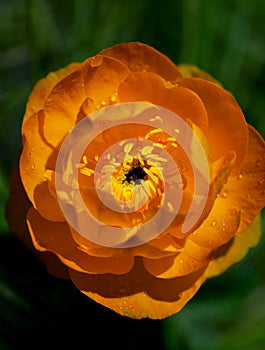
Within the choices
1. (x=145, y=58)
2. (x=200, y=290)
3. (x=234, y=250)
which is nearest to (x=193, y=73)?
(x=145, y=58)

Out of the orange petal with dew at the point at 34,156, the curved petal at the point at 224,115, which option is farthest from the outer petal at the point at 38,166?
the curved petal at the point at 224,115

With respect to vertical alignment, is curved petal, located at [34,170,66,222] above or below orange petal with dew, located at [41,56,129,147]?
below

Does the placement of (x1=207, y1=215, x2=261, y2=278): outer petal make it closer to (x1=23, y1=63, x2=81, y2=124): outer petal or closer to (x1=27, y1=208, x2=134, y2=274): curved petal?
(x1=27, y1=208, x2=134, y2=274): curved petal

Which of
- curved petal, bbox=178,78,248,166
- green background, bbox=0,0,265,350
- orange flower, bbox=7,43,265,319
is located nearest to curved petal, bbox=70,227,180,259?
orange flower, bbox=7,43,265,319

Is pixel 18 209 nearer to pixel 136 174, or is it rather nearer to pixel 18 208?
pixel 18 208

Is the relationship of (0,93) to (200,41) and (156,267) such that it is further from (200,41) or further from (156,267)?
(156,267)

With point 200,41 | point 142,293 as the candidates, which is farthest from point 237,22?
point 142,293
